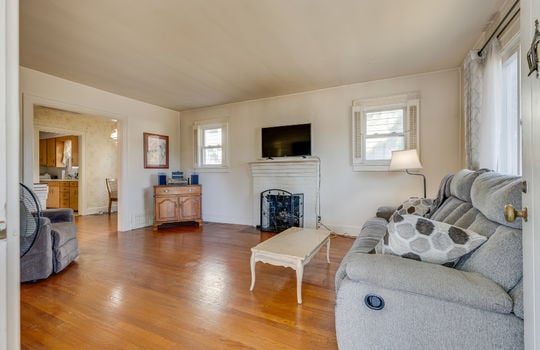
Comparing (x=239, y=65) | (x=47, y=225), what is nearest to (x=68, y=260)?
(x=47, y=225)

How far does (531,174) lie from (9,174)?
1.60 m

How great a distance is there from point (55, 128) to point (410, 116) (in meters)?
7.28

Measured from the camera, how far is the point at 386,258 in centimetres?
125

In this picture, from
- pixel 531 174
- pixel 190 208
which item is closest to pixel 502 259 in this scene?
pixel 531 174

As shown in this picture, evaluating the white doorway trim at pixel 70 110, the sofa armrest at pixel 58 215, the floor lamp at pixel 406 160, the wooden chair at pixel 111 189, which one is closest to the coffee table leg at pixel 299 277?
the floor lamp at pixel 406 160

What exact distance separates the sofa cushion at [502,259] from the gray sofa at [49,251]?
3.20 metres

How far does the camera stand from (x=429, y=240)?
1281 mm

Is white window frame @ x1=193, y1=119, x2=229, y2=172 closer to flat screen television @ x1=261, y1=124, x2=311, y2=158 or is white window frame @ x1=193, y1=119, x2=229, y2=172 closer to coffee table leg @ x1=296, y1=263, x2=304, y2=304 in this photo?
flat screen television @ x1=261, y1=124, x2=311, y2=158

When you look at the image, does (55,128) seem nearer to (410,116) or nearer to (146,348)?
(146,348)

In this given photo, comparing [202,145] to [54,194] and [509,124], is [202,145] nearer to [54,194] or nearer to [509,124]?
[54,194]

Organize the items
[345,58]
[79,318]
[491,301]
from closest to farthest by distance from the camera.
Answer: [491,301], [79,318], [345,58]

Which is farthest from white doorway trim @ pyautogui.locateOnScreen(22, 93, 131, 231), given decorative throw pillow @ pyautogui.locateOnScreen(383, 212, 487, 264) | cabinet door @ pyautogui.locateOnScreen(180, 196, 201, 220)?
decorative throw pillow @ pyautogui.locateOnScreen(383, 212, 487, 264)

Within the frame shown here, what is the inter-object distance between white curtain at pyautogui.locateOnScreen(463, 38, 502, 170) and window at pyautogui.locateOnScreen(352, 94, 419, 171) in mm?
897

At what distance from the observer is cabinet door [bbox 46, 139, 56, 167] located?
7.11m
